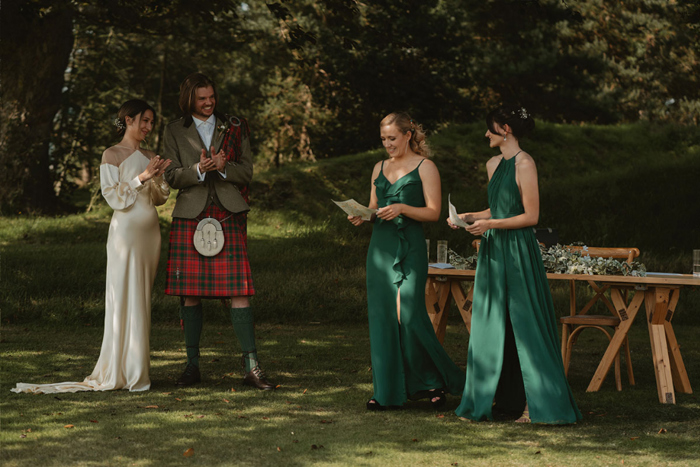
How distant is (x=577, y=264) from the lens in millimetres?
7027

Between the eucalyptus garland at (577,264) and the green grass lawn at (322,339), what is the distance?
41.2 inches

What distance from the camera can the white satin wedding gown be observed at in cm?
638

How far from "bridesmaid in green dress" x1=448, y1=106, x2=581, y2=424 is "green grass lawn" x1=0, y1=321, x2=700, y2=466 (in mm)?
183

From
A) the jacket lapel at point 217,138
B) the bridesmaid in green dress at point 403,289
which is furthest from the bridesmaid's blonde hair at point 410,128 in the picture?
the jacket lapel at point 217,138

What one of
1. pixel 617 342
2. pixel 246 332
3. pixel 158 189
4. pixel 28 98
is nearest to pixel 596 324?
pixel 617 342

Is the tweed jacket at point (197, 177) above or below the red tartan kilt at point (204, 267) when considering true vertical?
above

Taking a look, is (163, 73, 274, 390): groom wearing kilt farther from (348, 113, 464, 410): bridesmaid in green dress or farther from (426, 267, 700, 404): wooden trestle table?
(426, 267, 700, 404): wooden trestle table

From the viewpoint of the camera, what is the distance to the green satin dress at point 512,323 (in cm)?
547

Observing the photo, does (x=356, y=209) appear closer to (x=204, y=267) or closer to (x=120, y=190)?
(x=204, y=267)

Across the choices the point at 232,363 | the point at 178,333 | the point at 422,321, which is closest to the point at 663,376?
the point at 422,321

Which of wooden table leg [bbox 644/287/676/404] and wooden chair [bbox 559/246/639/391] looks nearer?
wooden table leg [bbox 644/287/676/404]

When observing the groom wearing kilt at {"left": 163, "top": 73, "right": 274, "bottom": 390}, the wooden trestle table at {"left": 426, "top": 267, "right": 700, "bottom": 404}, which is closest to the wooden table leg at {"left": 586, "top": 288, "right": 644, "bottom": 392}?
the wooden trestle table at {"left": 426, "top": 267, "right": 700, "bottom": 404}

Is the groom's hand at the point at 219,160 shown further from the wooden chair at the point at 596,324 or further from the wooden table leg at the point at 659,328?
the wooden table leg at the point at 659,328

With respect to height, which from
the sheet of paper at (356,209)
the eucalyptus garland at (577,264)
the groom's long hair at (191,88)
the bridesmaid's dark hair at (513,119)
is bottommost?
the eucalyptus garland at (577,264)
